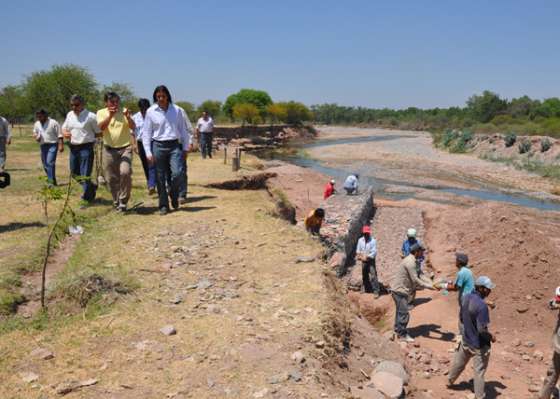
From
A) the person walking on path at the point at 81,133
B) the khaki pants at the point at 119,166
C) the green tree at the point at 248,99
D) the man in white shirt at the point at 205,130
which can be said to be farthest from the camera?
the green tree at the point at 248,99

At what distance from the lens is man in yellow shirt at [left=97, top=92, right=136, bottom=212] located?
6.91 meters

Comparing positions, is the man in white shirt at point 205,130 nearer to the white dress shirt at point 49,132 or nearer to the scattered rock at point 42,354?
the white dress shirt at point 49,132

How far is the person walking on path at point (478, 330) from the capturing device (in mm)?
5043

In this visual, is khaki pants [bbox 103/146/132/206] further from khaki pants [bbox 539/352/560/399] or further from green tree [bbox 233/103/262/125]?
green tree [bbox 233/103/262/125]

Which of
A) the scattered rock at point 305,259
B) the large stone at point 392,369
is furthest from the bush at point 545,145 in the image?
the large stone at point 392,369

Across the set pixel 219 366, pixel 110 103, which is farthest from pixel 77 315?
pixel 110 103

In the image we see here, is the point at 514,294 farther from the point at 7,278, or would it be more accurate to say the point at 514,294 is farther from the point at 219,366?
the point at 7,278

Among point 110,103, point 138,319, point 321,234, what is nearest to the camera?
point 138,319

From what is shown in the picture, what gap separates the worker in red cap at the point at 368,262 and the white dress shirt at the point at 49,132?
634cm

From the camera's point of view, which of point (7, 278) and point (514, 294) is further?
point (514, 294)

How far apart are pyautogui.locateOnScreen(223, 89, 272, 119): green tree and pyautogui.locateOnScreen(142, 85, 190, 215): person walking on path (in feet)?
248

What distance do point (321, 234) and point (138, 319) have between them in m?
7.47

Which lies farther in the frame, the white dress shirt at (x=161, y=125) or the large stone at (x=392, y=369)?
the white dress shirt at (x=161, y=125)

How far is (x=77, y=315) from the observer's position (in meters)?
3.86
